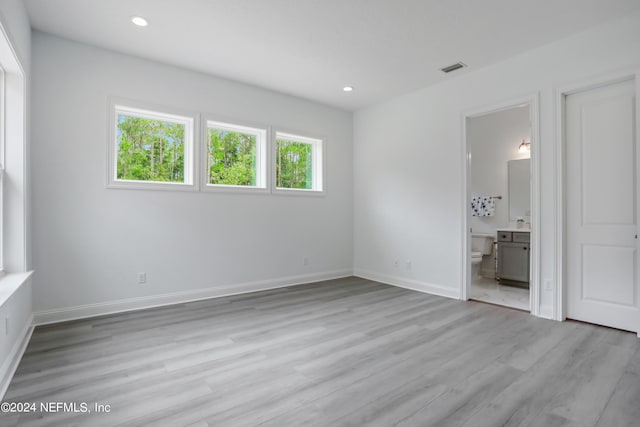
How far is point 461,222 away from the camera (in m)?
4.10

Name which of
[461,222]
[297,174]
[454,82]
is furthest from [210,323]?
[454,82]

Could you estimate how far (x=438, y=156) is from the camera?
436cm

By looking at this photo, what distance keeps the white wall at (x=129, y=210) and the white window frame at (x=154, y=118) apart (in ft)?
0.22

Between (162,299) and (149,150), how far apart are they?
Result: 170 cm

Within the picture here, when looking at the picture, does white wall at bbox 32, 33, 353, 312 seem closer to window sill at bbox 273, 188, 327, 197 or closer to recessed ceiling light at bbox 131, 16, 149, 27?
window sill at bbox 273, 188, 327, 197

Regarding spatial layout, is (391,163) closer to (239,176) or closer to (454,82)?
(454,82)

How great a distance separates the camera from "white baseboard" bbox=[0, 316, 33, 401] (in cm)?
198

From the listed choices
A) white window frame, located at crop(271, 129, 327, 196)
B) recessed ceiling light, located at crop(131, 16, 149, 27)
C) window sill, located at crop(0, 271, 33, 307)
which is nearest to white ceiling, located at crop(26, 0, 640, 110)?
recessed ceiling light, located at crop(131, 16, 149, 27)

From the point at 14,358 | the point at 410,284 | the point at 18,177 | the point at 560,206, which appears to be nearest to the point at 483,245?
the point at 410,284

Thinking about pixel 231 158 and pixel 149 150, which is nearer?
pixel 149 150

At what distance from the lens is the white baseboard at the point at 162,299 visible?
3199 mm

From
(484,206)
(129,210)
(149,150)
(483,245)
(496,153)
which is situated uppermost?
(496,153)

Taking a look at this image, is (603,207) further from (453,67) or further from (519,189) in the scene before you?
→ (519,189)

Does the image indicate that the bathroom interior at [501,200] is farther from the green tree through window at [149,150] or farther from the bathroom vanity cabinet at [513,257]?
the green tree through window at [149,150]
